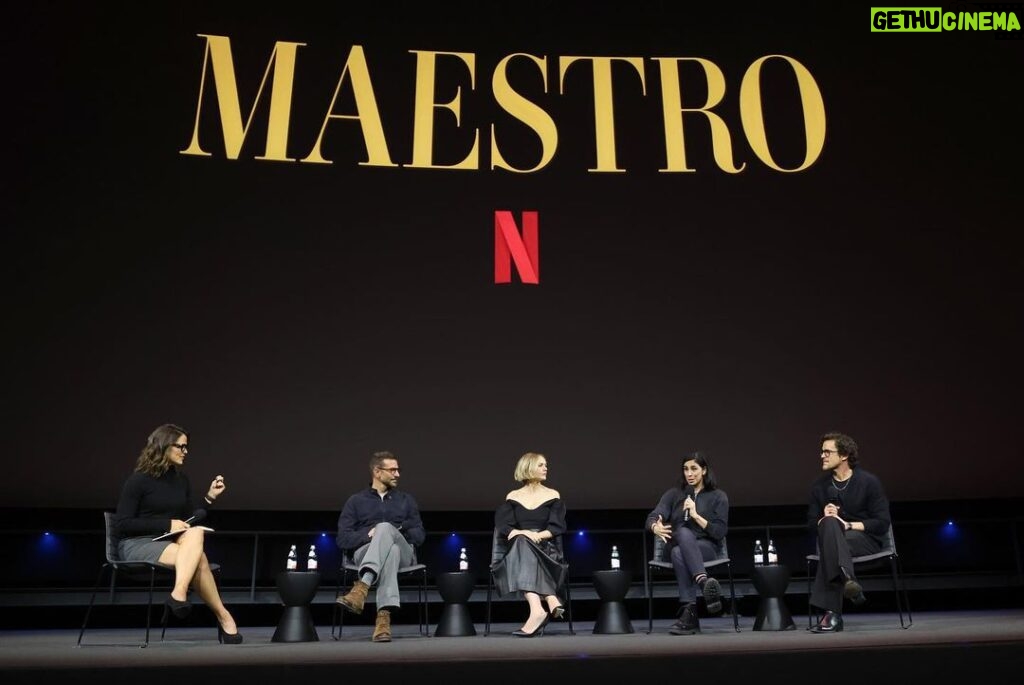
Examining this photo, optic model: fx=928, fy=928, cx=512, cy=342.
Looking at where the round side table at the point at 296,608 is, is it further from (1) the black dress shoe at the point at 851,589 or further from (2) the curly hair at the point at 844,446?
(2) the curly hair at the point at 844,446

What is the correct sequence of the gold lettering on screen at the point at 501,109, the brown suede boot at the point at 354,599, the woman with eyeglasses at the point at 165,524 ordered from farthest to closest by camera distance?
1. the gold lettering on screen at the point at 501,109
2. the brown suede boot at the point at 354,599
3. the woman with eyeglasses at the point at 165,524

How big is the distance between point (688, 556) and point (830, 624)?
66 centimetres

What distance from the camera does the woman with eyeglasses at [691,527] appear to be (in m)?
4.18

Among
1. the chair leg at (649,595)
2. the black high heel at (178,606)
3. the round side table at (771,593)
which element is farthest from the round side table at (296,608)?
the round side table at (771,593)

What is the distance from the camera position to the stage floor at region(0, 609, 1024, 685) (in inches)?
101

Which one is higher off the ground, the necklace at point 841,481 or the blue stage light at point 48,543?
the necklace at point 841,481

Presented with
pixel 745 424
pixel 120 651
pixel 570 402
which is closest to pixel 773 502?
pixel 745 424

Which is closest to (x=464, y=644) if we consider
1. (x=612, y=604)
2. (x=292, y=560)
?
(x=612, y=604)

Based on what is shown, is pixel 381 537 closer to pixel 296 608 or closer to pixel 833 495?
pixel 296 608

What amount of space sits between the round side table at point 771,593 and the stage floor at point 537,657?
0.98ft

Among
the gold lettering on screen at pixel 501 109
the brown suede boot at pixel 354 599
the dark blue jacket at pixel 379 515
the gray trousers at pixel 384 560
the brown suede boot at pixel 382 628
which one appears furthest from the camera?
the gold lettering on screen at pixel 501 109

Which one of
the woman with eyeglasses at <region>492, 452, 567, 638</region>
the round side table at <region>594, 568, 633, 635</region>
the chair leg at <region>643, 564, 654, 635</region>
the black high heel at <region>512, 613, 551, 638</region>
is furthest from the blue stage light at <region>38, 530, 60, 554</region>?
the chair leg at <region>643, 564, 654, 635</region>

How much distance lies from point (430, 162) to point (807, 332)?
2485 millimetres

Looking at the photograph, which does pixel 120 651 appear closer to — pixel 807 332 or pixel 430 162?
pixel 430 162
